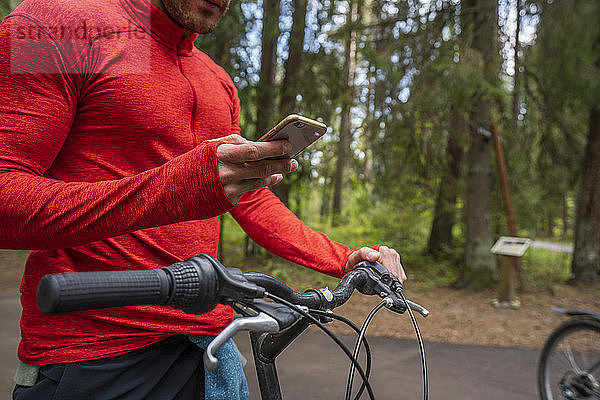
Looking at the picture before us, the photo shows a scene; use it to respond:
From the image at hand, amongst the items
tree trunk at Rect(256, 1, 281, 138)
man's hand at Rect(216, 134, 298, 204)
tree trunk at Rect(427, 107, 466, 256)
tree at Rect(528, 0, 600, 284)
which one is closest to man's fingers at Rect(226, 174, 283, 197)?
man's hand at Rect(216, 134, 298, 204)

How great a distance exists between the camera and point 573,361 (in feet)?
13.6

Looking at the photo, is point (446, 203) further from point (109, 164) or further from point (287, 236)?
point (109, 164)

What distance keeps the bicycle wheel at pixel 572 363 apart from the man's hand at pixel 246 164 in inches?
156

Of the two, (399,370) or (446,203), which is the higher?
(446,203)

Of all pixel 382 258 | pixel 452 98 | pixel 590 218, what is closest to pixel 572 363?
pixel 382 258

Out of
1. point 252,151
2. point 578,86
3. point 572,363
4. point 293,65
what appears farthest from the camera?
point 293,65

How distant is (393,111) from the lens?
32.4 feet

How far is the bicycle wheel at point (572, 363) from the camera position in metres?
3.99

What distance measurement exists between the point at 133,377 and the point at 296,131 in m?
0.77

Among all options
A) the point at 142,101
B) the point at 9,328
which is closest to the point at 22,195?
the point at 142,101

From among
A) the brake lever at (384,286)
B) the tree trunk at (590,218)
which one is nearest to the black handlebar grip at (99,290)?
the brake lever at (384,286)

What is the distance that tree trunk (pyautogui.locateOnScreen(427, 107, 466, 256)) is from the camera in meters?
11.2

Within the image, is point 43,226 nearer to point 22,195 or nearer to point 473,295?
point 22,195

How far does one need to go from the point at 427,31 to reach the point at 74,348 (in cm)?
→ 925
